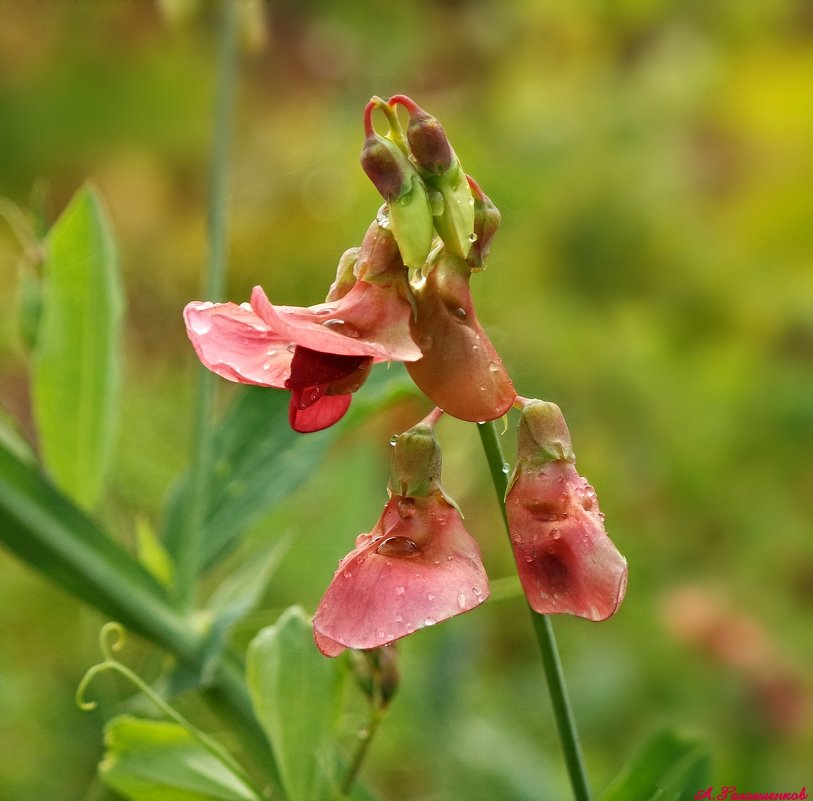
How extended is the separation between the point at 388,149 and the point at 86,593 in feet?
1.20

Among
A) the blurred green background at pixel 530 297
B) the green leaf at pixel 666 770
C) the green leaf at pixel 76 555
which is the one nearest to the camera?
the green leaf at pixel 666 770

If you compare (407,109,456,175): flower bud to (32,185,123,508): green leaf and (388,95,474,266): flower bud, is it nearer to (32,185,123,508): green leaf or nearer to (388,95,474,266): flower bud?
(388,95,474,266): flower bud

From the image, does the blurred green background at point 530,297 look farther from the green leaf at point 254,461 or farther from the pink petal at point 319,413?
the pink petal at point 319,413

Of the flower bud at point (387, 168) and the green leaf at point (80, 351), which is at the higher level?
the flower bud at point (387, 168)

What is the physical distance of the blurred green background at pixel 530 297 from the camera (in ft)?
3.76

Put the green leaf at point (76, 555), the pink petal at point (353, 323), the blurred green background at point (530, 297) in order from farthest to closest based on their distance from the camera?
1. the blurred green background at point (530, 297)
2. the green leaf at point (76, 555)
3. the pink petal at point (353, 323)

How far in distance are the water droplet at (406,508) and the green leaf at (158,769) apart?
0.61 feet

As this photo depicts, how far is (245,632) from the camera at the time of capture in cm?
93

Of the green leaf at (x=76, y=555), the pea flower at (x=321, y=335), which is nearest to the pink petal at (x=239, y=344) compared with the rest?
the pea flower at (x=321, y=335)

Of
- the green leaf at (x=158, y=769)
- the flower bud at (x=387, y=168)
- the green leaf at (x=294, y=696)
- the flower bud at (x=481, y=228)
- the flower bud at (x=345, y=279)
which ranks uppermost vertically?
the flower bud at (x=387, y=168)

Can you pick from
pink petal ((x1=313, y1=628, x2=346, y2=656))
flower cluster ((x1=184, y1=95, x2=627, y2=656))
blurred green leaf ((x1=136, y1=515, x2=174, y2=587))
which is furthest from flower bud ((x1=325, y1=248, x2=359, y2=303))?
blurred green leaf ((x1=136, y1=515, x2=174, y2=587))

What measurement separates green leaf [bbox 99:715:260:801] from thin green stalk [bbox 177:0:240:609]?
0.44 feet

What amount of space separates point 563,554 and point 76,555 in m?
0.36

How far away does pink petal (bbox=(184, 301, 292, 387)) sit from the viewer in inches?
14.0
